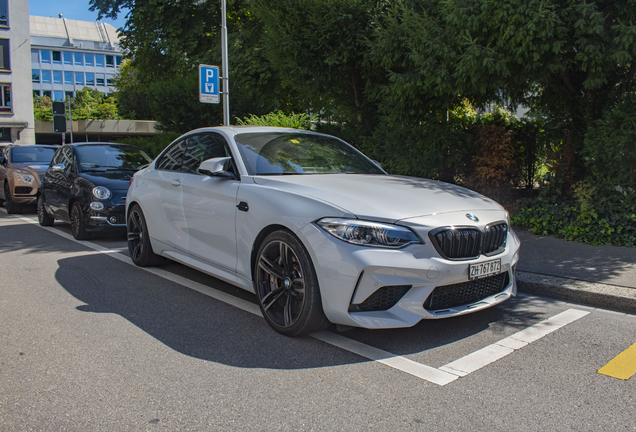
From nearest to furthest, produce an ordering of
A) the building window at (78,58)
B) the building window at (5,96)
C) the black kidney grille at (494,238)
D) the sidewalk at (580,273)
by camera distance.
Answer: the black kidney grille at (494,238)
the sidewalk at (580,273)
the building window at (5,96)
the building window at (78,58)

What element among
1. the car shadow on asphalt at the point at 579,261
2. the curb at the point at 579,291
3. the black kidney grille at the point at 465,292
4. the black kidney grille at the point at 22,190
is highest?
the black kidney grille at the point at 465,292

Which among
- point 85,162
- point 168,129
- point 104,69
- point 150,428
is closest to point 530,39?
point 150,428

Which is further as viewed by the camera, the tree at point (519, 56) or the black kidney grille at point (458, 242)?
the tree at point (519, 56)

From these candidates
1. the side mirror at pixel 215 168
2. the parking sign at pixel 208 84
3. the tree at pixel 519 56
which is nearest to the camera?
the side mirror at pixel 215 168

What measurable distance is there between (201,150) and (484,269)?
9.80ft

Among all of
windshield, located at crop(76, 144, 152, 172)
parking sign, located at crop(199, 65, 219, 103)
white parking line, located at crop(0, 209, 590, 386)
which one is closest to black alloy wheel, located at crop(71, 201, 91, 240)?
windshield, located at crop(76, 144, 152, 172)

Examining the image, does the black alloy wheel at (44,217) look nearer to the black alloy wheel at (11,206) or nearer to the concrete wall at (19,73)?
the black alloy wheel at (11,206)

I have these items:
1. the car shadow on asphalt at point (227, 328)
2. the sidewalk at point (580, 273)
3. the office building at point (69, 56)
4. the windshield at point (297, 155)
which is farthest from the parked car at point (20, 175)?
the office building at point (69, 56)

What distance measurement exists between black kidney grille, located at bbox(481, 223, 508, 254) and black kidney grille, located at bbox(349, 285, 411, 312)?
2.47ft

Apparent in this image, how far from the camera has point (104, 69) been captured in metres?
105

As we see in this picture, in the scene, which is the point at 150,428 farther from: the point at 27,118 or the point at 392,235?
the point at 27,118

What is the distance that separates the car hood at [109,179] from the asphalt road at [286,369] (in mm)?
3576

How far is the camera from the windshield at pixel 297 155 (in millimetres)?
4883

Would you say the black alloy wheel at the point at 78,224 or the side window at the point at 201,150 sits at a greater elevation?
the side window at the point at 201,150
